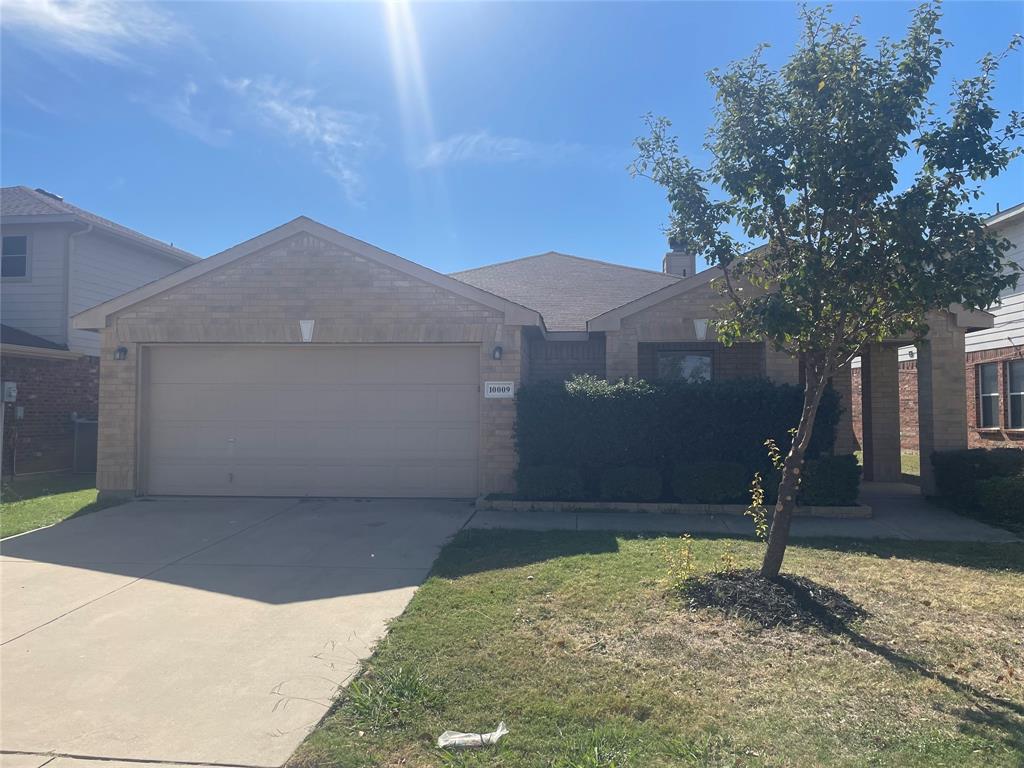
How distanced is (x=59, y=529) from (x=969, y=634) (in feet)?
33.7

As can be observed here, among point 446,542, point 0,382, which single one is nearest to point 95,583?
point 446,542

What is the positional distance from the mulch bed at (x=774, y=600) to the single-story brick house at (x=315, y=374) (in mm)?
5254

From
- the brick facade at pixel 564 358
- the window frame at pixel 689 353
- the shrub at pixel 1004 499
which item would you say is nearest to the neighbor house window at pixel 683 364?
the window frame at pixel 689 353

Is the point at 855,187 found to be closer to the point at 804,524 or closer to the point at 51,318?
the point at 804,524

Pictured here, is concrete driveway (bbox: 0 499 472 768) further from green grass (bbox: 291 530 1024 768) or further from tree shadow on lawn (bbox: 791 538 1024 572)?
tree shadow on lawn (bbox: 791 538 1024 572)

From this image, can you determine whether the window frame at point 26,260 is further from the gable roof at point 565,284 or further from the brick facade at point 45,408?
the gable roof at point 565,284

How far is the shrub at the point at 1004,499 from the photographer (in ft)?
30.2

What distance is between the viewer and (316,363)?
11.5 metres

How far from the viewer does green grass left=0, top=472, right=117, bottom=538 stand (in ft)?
31.7

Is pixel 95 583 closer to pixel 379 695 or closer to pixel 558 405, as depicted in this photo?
pixel 379 695

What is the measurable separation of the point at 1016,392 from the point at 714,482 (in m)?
8.84

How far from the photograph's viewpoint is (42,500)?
11.5 m

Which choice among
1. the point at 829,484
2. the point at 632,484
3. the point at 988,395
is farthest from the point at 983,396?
the point at 632,484

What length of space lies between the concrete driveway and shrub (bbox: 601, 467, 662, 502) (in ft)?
7.37
